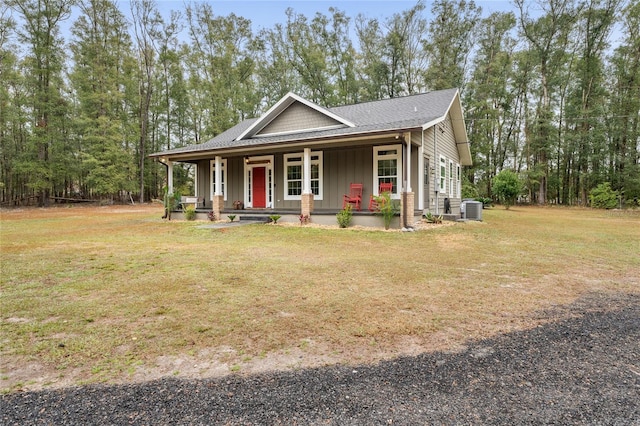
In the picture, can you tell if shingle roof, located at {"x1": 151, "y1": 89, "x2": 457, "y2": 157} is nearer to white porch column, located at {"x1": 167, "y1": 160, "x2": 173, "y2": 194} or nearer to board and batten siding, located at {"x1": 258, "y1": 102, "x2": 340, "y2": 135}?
board and batten siding, located at {"x1": 258, "y1": 102, "x2": 340, "y2": 135}

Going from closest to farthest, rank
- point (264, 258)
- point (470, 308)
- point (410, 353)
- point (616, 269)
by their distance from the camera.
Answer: point (410, 353), point (470, 308), point (616, 269), point (264, 258)

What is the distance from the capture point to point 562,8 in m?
24.2

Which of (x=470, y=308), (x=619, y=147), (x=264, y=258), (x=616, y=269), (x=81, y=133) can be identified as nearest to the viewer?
(x=470, y=308)

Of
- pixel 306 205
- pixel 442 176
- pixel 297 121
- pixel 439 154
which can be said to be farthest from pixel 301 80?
pixel 306 205

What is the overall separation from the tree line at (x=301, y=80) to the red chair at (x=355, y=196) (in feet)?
49.7

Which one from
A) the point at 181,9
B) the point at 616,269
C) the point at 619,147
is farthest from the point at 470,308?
the point at 181,9

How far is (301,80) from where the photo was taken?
96.3ft

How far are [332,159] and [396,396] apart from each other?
10793 millimetres

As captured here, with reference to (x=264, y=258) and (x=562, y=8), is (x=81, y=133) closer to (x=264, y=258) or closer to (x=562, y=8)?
(x=264, y=258)

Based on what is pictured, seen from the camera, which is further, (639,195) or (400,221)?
(639,195)

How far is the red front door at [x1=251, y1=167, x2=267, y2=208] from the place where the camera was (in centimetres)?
1367

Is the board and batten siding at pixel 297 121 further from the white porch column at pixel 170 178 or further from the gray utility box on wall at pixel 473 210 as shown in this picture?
the gray utility box on wall at pixel 473 210

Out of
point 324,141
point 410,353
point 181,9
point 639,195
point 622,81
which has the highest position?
point 181,9

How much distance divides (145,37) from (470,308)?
32.0 m
